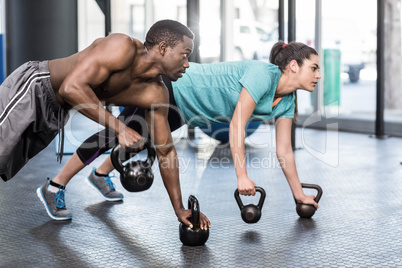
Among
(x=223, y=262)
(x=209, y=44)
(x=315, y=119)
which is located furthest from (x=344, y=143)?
(x=223, y=262)

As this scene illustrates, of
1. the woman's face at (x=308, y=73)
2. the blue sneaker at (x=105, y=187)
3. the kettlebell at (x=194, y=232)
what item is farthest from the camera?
the blue sneaker at (x=105, y=187)

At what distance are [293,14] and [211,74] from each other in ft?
6.74

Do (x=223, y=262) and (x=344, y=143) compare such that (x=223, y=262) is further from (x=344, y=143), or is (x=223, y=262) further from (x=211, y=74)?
(x=344, y=143)

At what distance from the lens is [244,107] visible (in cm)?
223

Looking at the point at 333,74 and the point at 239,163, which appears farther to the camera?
the point at 333,74

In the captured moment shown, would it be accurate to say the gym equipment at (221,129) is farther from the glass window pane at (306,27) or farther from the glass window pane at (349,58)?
the glass window pane at (306,27)

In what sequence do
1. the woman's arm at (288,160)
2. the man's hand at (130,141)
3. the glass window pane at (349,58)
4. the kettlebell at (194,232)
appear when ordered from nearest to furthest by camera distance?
the man's hand at (130,141) → the kettlebell at (194,232) → the woman's arm at (288,160) → the glass window pane at (349,58)

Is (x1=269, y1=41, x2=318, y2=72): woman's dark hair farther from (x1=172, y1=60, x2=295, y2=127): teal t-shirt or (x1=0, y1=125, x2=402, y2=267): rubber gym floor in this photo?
(x1=0, y1=125, x2=402, y2=267): rubber gym floor

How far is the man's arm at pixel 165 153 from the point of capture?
7.12ft

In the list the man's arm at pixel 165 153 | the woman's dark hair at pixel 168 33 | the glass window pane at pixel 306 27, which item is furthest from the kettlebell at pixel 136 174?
the glass window pane at pixel 306 27

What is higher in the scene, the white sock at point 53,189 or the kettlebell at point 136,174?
the kettlebell at point 136,174

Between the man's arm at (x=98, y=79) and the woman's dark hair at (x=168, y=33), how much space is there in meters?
0.10

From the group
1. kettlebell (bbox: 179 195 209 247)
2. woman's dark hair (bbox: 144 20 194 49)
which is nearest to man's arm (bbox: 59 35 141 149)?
woman's dark hair (bbox: 144 20 194 49)

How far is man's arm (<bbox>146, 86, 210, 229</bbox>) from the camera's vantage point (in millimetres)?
2170
